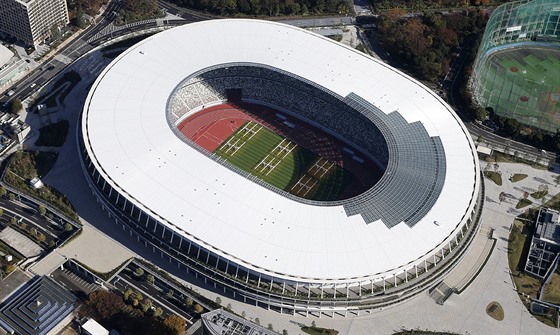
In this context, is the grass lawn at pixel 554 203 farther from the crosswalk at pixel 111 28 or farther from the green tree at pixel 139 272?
the crosswalk at pixel 111 28

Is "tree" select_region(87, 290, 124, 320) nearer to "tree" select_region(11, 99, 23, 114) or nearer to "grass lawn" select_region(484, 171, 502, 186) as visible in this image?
"tree" select_region(11, 99, 23, 114)

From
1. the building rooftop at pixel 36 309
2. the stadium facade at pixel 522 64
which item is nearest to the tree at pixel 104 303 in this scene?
the building rooftop at pixel 36 309

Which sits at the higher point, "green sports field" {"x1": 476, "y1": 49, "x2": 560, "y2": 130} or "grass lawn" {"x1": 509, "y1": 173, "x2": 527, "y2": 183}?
"green sports field" {"x1": 476, "y1": 49, "x2": 560, "y2": 130}

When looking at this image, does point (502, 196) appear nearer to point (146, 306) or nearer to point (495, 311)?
point (495, 311)

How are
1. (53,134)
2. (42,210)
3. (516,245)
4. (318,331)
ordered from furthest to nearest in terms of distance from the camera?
(53,134) → (516,245) → (42,210) → (318,331)

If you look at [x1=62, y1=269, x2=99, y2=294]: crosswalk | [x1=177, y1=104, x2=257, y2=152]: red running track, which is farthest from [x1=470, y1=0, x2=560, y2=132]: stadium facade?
[x1=62, y1=269, x2=99, y2=294]: crosswalk

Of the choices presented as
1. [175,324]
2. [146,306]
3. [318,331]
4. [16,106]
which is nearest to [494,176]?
[318,331]
